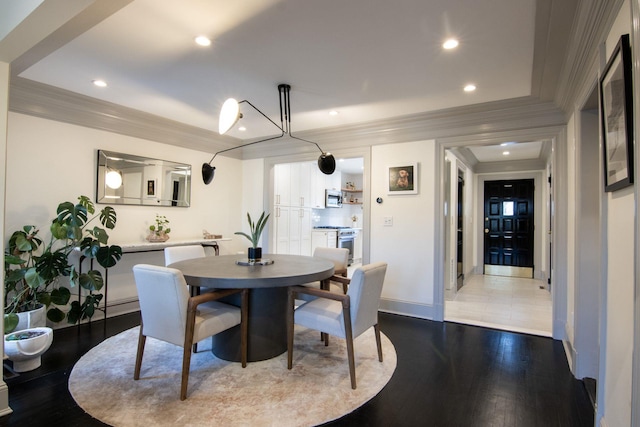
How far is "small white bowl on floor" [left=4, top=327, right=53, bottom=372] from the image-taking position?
7.35ft

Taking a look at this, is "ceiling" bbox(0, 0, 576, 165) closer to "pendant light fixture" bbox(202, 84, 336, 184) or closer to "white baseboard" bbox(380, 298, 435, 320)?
"pendant light fixture" bbox(202, 84, 336, 184)

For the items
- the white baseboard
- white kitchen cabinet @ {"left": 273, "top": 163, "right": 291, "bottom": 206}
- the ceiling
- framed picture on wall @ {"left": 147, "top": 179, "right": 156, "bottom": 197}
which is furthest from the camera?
white kitchen cabinet @ {"left": 273, "top": 163, "right": 291, "bottom": 206}

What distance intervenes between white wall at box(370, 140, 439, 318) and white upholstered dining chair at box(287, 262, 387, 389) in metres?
1.41

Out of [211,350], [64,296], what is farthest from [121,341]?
[211,350]

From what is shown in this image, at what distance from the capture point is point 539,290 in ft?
17.3

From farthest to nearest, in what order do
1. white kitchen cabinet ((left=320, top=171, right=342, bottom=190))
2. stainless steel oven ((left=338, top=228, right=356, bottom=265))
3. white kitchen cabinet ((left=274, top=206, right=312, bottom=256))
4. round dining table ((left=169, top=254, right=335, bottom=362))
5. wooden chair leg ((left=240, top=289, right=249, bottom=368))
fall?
stainless steel oven ((left=338, top=228, right=356, bottom=265))
white kitchen cabinet ((left=320, top=171, right=342, bottom=190))
white kitchen cabinet ((left=274, top=206, right=312, bottom=256))
wooden chair leg ((left=240, top=289, right=249, bottom=368))
round dining table ((left=169, top=254, right=335, bottom=362))

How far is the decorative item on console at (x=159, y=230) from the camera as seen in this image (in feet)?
12.6

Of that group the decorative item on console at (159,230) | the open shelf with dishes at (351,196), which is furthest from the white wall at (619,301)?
the open shelf with dishes at (351,196)

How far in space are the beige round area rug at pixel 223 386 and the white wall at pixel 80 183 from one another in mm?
1345

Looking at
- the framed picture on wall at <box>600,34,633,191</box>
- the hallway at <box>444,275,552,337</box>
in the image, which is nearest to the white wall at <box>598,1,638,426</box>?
the framed picture on wall at <box>600,34,633,191</box>

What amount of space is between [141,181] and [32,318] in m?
1.74

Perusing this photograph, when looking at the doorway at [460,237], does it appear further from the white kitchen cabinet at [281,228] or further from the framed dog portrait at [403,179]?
the white kitchen cabinet at [281,228]

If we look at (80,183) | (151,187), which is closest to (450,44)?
(151,187)

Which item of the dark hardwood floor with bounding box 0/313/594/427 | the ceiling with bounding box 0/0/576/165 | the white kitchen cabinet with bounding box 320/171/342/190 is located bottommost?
the dark hardwood floor with bounding box 0/313/594/427
